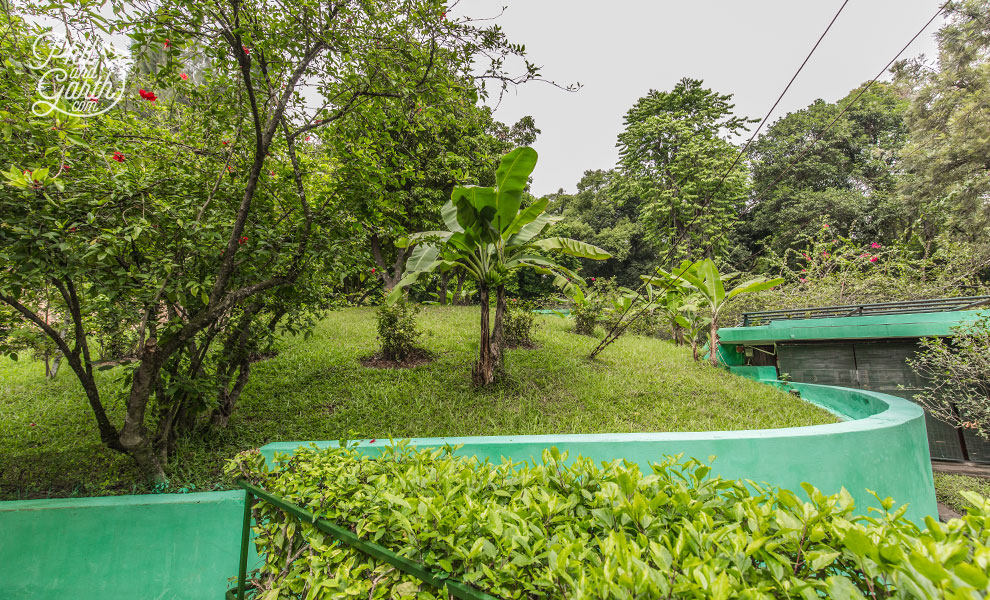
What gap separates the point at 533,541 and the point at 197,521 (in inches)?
101

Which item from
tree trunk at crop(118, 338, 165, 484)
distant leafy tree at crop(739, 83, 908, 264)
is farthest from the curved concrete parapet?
distant leafy tree at crop(739, 83, 908, 264)

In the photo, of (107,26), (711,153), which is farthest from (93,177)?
(711,153)

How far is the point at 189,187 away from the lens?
2.92 metres

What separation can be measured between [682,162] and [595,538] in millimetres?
17933

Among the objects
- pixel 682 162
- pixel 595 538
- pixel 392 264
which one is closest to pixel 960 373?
pixel 595 538

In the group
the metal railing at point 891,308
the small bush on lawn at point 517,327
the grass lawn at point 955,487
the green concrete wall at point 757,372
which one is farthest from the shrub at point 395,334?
the grass lawn at point 955,487

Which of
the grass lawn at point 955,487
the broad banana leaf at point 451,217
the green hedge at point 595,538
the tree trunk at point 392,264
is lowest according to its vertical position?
the grass lawn at point 955,487

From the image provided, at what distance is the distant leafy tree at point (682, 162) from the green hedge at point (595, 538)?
14862mm

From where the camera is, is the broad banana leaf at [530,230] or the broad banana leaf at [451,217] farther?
the broad banana leaf at [451,217]

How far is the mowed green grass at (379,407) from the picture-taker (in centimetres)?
328

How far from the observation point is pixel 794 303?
938cm

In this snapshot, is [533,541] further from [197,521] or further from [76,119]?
[76,119]

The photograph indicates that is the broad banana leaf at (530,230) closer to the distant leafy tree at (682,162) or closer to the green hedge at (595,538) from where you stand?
the green hedge at (595,538)

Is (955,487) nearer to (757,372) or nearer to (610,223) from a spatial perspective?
(757,372)
